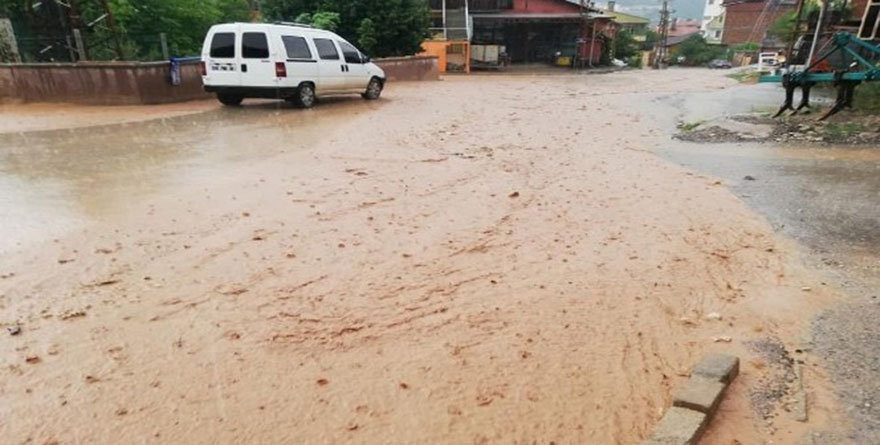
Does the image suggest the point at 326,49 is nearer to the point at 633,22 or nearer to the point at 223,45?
the point at 223,45

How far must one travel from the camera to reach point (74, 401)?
3.09 m

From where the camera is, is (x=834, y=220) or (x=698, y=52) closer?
(x=834, y=220)

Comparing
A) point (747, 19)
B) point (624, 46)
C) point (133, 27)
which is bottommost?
point (624, 46)

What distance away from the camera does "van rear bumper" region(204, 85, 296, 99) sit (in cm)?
1345

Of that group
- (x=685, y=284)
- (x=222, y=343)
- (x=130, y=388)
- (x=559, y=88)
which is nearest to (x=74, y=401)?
(x=130, y=388)

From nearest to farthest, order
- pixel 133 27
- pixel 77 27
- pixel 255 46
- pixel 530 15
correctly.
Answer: pixel 255 46
pixel 77 27
pixel 133 27
pixel 530 15

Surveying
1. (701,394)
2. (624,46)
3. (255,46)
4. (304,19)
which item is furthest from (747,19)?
(701,394)

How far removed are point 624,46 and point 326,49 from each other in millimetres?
41119

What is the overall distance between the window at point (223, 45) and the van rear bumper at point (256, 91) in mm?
760

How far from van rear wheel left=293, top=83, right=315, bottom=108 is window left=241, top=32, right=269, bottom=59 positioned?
119 cm

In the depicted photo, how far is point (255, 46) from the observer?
13.1 metres

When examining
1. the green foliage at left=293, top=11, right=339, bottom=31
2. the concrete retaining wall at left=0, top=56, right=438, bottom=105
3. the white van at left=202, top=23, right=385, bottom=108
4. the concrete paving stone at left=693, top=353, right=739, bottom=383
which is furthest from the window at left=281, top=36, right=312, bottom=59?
the concrete paving stone at left=693, top=353, right=739, bottom=383

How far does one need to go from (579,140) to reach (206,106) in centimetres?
968

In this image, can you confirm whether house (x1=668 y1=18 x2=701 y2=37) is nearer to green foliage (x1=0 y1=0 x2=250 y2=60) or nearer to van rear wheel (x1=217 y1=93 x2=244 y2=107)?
green foliage (x1=0 y1=0 x2=250 y2=60)
